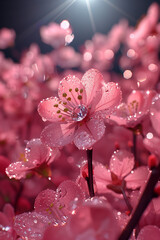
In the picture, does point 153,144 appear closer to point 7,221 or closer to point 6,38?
point 7,221

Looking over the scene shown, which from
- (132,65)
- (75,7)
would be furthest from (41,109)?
(132,65)

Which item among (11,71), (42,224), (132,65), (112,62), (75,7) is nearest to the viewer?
(42,224)

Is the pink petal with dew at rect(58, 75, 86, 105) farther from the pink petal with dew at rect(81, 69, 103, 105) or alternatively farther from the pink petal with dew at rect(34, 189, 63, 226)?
the pink petal with dew at rect(34, 189, 63, 226)

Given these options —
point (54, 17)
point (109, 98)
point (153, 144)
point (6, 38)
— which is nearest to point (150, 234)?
point (153, 144)

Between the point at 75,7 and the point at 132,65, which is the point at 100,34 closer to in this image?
the point at 132,65

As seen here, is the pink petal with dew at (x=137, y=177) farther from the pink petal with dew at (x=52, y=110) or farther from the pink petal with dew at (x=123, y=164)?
the pink petal with dew at (x=52, y=110)

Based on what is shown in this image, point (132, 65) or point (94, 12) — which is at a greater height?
point (94, 12)

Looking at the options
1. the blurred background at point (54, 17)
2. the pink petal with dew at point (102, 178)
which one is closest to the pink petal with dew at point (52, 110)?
the pink petal with dew at point (102, 178)
